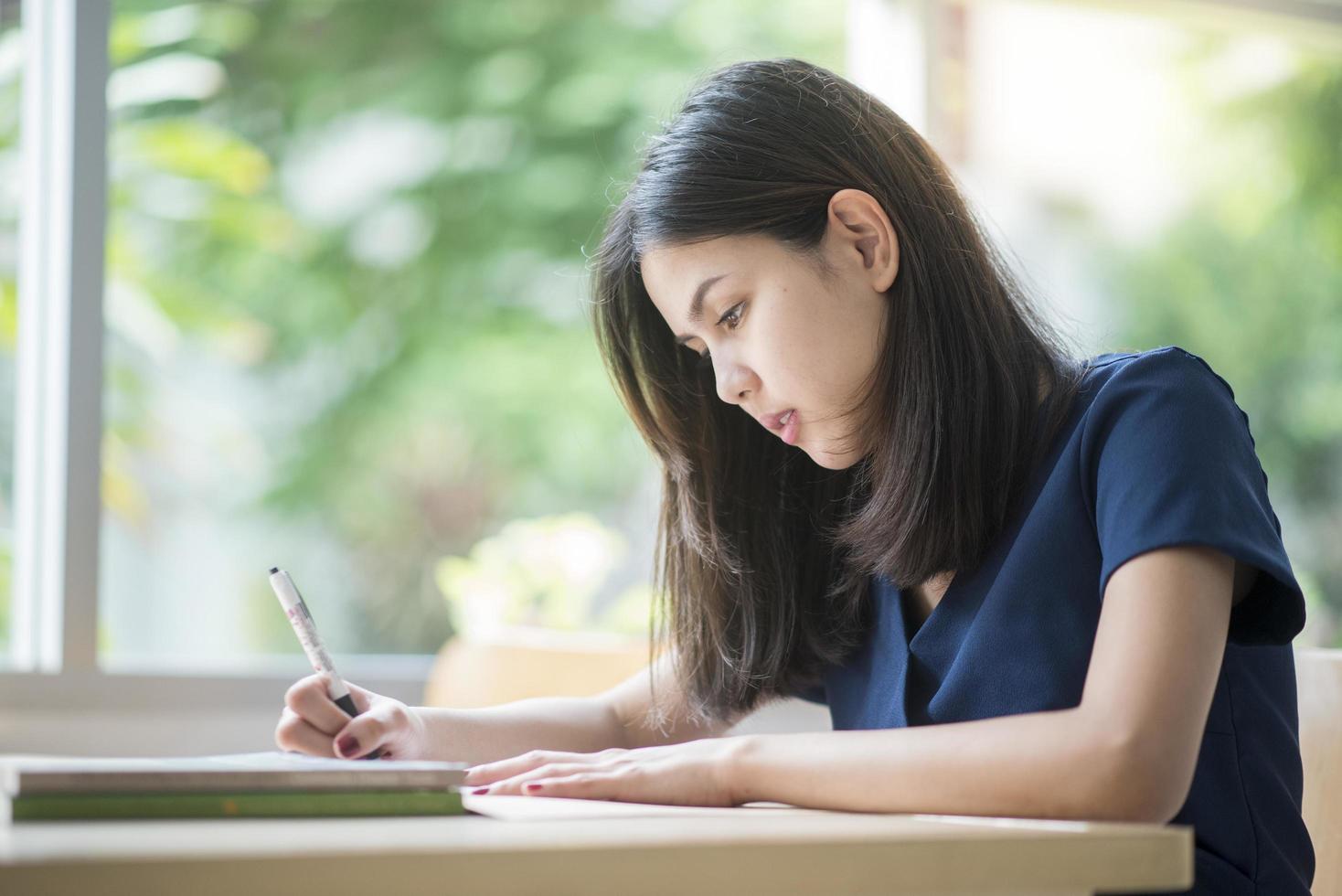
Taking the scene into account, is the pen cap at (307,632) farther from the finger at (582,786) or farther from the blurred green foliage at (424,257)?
the blurred green foliage at (424,257)

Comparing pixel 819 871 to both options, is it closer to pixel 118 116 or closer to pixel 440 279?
pixel 118 116

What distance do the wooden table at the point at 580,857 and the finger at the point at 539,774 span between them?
0.22 m

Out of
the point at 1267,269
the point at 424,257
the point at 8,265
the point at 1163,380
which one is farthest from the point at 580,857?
the point at 1267,269

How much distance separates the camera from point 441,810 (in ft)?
2.26

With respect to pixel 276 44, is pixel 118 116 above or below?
below

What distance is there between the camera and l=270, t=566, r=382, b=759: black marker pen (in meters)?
1.11

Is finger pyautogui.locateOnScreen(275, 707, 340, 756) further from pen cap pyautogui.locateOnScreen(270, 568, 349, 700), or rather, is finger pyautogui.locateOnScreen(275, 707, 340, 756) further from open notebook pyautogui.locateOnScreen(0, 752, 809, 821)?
open notebook pyautogui.locateOnScreen(0, 752, 809, 821)

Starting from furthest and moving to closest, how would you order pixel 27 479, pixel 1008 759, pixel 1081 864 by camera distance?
pixel 27 479, pixel 1008 759, pixel 1081 864

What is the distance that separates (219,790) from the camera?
0.66 metres

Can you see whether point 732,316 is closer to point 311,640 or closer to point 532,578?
point 311,640

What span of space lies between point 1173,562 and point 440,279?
450cm

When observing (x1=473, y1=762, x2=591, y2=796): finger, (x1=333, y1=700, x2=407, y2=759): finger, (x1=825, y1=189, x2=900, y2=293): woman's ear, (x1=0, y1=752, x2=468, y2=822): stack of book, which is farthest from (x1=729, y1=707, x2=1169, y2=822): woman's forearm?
(x1=825, y1=189, x2=900, y2=293): woman's ear

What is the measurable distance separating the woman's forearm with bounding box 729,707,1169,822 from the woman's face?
40 centimetres

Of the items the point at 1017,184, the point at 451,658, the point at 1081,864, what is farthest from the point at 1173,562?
the point at 1017,184
